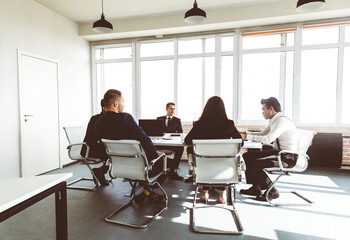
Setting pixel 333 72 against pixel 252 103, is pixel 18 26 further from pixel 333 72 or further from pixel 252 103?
pixel 333 72

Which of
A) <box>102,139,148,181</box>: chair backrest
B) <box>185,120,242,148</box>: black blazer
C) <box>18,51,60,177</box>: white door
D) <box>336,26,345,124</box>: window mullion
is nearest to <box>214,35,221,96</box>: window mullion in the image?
<box>336,26,345,124</box>: window mullion

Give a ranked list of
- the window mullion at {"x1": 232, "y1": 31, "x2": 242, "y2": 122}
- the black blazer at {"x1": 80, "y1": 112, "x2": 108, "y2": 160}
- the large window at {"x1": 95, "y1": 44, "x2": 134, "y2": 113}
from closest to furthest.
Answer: the black blazer at {"x1": 80, "y1": 112, "x2": 108, "y2": 160}
the window mullion at {"x1": 232, "y1": 31, "x2": 242, "y2": 122}
the large window at {"x1": 95, "y1": 44, "x2": 134, "y2": 113}

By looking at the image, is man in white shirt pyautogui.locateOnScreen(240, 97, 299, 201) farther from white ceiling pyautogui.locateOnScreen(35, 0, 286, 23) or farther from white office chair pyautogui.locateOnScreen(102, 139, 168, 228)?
white ceiling pyautogui.locateOnScreen(35, 0, 286, 23)

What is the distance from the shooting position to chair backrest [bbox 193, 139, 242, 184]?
7.14ft

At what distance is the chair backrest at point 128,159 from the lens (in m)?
2.23

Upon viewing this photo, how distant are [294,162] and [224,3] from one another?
3.45 metres

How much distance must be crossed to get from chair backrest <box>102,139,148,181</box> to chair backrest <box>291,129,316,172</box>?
194 cm

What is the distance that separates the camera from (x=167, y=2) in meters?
4.45

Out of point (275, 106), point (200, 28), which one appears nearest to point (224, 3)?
point (200, 28)

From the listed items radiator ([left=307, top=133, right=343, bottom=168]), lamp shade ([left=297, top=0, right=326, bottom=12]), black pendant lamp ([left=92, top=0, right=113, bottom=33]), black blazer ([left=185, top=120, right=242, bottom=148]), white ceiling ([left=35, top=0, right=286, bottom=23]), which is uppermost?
white ceiling ([left=35, top=0, right=286, bottom=23])

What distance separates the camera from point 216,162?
2.27m

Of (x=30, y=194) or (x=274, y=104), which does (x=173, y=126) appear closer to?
(x=274, y=104)

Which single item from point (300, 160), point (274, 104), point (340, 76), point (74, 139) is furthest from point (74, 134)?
point (340, 76)

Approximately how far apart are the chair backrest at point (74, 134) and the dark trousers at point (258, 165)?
277 cm
